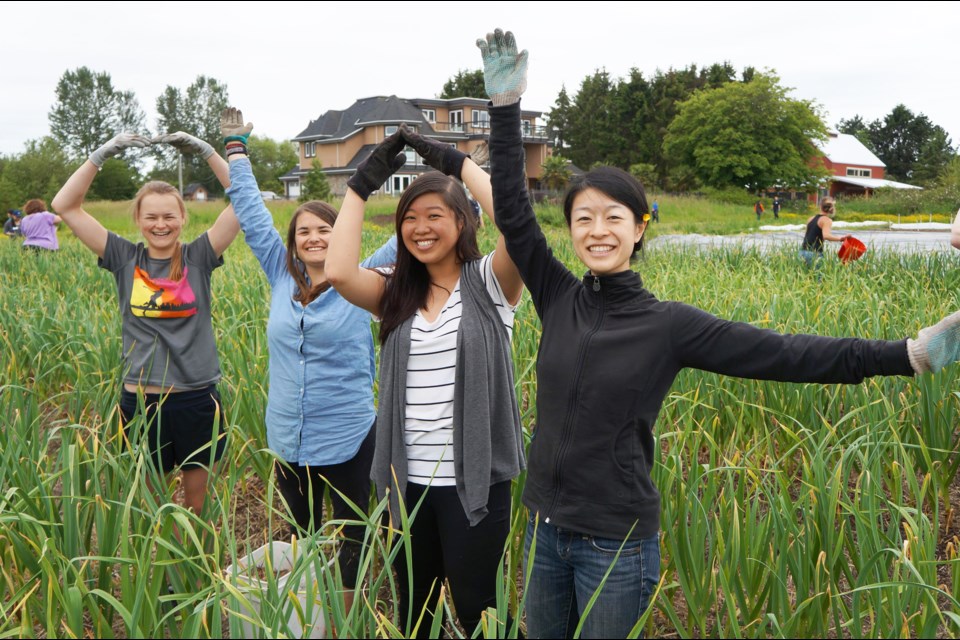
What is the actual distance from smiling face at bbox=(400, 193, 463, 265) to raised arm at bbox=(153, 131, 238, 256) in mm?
999

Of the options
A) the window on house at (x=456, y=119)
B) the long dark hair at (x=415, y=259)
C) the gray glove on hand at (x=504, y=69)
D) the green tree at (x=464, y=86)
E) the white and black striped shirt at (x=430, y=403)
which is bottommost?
the white and black striped shirt at (x=430, y=403)

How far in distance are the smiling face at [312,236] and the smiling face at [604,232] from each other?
36.9 inches

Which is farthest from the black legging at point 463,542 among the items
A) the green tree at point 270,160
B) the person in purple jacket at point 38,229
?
the green tree at point 270,160

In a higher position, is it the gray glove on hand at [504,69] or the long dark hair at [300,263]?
the gray glove on hand at [504,69]

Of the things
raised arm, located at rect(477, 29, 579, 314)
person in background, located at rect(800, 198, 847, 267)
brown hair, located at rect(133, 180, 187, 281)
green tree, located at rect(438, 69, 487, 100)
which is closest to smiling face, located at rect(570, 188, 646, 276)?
raised arm, located at rect(477, 29, 579, 314)

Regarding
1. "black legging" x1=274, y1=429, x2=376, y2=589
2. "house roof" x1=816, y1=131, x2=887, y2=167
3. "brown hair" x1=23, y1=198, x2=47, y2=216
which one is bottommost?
"black legging" x1=274, y1=429, x2=376, y2=589

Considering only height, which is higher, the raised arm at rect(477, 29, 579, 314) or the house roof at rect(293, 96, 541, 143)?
the house roof at rect(293, 96, 541, 143)

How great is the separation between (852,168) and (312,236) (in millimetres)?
57683

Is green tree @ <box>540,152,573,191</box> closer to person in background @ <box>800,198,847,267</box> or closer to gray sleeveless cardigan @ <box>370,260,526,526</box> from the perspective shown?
person in background @ <box>800,198,847,267</box>

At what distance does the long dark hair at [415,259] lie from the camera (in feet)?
5.72

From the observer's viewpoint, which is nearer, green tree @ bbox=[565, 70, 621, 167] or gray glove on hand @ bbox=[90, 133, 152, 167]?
gray glove on hand @ bbox=[90, 133, 152, 167]

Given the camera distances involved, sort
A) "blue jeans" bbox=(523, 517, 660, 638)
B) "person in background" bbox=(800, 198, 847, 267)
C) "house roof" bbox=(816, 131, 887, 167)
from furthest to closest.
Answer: "house roof" bbox=(816, 131, 887, 167), "person in background" bbox=(800, 198, 847, 267), "blue jeans" bbox=(523, 517, 660, 638)

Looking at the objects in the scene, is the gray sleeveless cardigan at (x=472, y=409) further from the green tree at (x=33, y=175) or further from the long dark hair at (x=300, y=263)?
the green tree at (x=33, y=175)

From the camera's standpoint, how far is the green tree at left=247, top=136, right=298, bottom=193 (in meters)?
60.8
